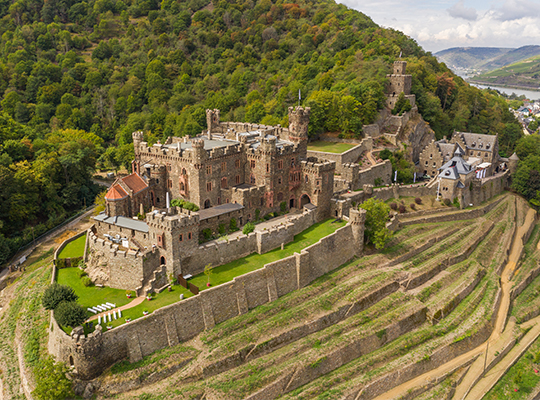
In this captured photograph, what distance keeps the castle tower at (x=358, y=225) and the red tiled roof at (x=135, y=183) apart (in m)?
21.4

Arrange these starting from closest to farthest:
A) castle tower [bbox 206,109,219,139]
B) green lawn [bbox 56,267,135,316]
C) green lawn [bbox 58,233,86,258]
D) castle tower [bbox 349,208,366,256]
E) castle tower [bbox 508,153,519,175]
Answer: green lawn [bbox 56,267,135,316] < green lawn [bbox 58,233,86,258] < castle tower [bbox 349,208,366,256] < castle tower [bbox 206,109,219,139] < castle tower [bbox 508,153,519,175]

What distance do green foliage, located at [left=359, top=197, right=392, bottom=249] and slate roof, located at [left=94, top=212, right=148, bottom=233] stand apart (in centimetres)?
2291

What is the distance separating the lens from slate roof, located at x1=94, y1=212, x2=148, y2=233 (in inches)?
1676

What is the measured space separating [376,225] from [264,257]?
13.6 metres

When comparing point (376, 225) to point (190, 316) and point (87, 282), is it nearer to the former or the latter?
point (190, 316)

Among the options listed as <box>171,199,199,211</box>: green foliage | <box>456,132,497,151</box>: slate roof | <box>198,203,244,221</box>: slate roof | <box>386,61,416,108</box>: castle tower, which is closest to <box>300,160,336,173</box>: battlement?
<box>198,203,244,221</box>: slate roof

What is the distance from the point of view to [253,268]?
139ft

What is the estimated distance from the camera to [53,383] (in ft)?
105

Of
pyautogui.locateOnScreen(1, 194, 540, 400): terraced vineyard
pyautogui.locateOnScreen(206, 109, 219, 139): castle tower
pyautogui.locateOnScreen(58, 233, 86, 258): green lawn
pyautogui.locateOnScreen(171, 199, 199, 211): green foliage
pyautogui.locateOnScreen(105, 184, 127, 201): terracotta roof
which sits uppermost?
pyautogui.locateOnScreen(206, 109, 219, 139): castle tower

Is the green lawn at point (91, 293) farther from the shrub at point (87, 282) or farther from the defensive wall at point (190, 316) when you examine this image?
the defensive wall at point (190, 316)

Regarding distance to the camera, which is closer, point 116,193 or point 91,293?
point 91,293

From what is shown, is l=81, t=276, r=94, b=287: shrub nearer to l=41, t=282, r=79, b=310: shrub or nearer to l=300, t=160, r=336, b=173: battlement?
l=41, t=282, r=79, b=310: shrub

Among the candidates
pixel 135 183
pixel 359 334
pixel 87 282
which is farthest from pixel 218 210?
pixel 359 334

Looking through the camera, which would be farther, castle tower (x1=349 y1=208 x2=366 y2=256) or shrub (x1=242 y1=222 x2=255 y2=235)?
castle tower (x1=349 y1=208 x2=366 y2=256)
